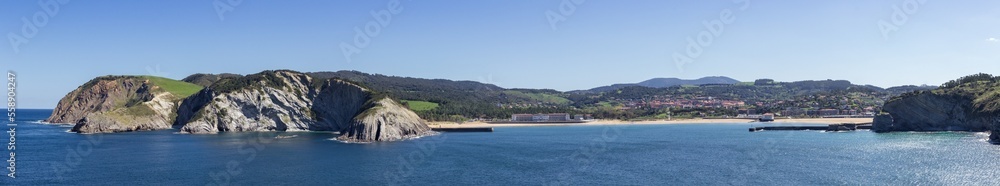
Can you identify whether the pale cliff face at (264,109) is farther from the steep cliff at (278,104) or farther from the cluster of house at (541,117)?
the cluster of house at (541,117)

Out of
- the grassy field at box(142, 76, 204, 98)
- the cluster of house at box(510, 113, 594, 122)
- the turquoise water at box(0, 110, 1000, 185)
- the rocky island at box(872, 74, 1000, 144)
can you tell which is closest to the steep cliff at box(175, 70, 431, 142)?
the grassy field at box(142, 76, 204, 98)

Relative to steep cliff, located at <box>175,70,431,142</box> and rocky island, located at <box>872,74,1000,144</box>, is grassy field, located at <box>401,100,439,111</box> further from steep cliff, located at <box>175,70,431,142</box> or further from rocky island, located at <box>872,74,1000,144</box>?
rocky island, located at <box>872,74,1000,144</box>

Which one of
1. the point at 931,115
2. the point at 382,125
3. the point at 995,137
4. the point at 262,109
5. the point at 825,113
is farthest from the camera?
the point at 825,113

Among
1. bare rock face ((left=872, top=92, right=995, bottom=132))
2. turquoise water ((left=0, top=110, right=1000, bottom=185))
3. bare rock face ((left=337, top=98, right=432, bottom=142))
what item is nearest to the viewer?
turquoise water ((left=0, top=110, right=1000, bottom=185))

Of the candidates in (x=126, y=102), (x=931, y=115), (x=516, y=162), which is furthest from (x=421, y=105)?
(x=931, y=115)

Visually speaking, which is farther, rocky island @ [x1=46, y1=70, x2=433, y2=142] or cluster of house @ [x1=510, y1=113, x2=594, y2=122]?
cluster of house @ [x1=510, y1=113, x2=594, y2=122]

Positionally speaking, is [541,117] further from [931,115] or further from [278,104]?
[931,115]
